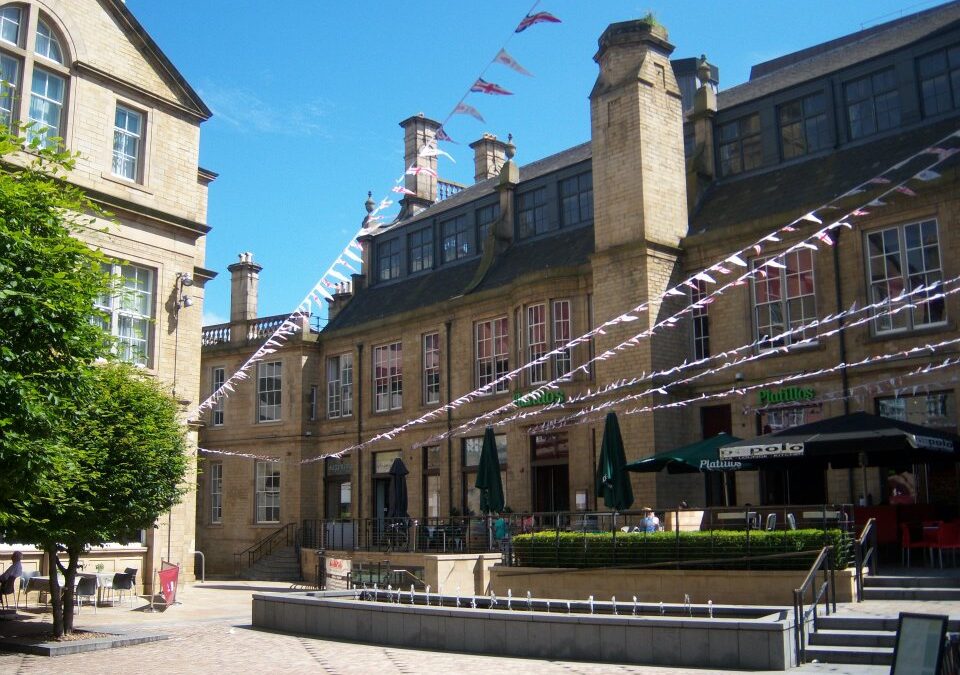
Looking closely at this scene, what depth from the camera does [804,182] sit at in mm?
24000

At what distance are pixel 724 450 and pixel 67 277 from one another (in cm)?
1102

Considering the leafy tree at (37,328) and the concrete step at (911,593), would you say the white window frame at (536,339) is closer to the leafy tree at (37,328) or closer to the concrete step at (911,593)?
the concrete step at (911,593)

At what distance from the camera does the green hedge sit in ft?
47.7

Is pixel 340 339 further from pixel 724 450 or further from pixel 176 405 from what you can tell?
pixel 724 450

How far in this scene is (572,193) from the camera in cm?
3034

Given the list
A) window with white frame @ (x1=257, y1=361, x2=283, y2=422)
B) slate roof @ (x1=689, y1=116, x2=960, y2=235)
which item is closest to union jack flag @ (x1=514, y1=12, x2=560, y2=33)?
slate roof @ (x1=689, y1=116, x2=960, y2=235)

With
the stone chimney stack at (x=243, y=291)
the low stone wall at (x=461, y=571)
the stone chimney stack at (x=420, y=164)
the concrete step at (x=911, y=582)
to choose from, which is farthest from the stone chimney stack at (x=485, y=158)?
the concrete step at (x=911, y=582)

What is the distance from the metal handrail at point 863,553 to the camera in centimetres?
1370

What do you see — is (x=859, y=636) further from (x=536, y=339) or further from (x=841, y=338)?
(x=536, y=339)

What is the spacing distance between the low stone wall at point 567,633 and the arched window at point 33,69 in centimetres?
1207

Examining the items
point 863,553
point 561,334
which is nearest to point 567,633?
point 863,553

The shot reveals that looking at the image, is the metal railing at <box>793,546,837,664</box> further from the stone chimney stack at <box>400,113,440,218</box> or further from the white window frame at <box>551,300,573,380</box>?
the stone chimney stack at <box>400,113,440,218</box>

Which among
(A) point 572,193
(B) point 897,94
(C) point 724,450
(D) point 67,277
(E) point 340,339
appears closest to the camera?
(D) point 67,277

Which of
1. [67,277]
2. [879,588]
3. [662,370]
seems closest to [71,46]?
[67,277]
